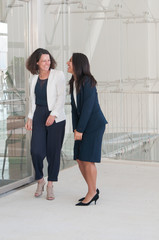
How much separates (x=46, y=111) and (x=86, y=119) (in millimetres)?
362

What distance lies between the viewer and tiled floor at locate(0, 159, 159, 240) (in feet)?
7.91

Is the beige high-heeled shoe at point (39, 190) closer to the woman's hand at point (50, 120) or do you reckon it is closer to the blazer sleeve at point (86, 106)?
the woman's hand at point (50, 120)

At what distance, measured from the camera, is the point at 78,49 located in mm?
4461

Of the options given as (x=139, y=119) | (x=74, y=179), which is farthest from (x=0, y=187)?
(x=139, y=119)

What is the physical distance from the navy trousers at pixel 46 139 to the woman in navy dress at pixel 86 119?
19 cm

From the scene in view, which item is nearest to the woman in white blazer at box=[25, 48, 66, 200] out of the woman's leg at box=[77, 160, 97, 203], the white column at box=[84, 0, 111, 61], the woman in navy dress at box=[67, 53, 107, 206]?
the woman in navy dress at box=[67, 53, 107, 206]

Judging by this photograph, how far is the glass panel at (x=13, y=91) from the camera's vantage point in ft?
11.0

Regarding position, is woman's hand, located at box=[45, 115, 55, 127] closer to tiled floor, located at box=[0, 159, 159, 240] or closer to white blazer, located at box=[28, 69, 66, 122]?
white blazer, located at box=[28, 69, 66, 122]

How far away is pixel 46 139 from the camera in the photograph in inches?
124

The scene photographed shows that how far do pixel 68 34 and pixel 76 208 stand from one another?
1.93m

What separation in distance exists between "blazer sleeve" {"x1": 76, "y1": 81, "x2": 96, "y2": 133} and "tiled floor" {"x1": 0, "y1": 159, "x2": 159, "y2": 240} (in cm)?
52

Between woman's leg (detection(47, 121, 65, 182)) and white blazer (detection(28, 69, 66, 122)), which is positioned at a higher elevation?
white blazer (detection(28, 69, 66, 122))

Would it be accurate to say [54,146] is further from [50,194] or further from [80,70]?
[80,70]

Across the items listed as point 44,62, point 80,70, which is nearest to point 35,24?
point 44,62
